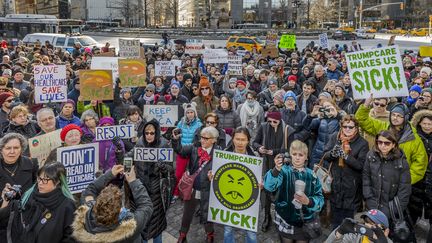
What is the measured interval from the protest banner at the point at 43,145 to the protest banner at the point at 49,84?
3.24 metres

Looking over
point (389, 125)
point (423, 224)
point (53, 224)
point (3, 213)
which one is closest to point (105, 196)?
point (53, 224)

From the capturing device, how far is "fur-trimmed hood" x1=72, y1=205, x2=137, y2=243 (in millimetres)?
3002

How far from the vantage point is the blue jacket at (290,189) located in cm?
416

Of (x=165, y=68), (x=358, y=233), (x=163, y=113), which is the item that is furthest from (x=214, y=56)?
(x=358, y=233)

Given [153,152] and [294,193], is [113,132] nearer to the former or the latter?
[153,152]

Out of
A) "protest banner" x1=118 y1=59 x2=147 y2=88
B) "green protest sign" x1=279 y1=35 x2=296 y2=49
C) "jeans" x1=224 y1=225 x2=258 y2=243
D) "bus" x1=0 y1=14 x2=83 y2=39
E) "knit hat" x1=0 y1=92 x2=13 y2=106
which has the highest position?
"bus" x1=0 y1=14 x2=83 y2=39

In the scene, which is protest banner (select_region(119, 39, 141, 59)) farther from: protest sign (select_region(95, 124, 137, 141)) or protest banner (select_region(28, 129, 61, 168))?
protest banner (select_region(28, 129, 61, 168))

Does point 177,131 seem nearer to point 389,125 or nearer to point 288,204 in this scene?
point 288,204

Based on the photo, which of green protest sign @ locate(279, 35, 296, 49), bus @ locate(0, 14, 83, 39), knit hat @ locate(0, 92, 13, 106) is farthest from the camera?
bus @ locate(0, 14, 83, 39)

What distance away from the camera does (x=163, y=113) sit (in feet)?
23.6

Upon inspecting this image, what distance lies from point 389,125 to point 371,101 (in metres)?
0.73

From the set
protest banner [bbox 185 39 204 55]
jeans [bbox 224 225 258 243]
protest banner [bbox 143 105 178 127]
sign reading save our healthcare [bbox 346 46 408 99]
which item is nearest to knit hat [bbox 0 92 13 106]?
protest banner [bbox 143 105 178 127]

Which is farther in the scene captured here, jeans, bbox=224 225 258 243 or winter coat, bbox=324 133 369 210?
winter coat, bbox=324 133 369 210

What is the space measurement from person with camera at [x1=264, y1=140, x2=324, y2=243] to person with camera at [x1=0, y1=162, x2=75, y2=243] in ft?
6.48
